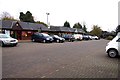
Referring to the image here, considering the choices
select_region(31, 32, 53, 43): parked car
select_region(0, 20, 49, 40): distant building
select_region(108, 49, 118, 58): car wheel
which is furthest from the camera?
select_region(0, 20, 49, 40): distant building

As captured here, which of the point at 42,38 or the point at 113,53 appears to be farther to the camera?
the point at 42,38

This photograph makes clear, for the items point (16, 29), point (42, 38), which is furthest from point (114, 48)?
point (16, 29)

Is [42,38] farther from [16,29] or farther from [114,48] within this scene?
[114,48]

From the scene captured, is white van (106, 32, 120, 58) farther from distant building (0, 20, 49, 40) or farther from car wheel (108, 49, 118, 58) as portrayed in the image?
distant building (0, 20, 49, 40)

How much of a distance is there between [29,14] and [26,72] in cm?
7720

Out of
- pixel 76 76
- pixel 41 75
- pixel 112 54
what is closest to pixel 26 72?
pixel 41 75

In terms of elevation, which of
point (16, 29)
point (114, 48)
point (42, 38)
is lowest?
point (114, 48)

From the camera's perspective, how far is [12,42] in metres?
23.1

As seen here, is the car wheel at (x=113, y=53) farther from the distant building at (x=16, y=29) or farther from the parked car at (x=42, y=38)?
the distant building at (x=16, y=29)

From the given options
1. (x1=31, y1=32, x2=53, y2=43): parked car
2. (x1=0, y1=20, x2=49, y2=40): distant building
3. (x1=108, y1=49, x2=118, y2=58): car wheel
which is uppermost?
(x1=0, y1=20, x2=49, y2=40): distant building

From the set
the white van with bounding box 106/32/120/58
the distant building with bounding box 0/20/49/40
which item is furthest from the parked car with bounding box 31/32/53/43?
the white van with bounding box 106/32/120/58

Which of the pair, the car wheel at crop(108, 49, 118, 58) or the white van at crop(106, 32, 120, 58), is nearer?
the white van at crop(106, 32, 120, 58)

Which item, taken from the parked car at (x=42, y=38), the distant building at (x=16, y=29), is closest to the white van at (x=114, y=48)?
the parked car at (x=42, y=38)

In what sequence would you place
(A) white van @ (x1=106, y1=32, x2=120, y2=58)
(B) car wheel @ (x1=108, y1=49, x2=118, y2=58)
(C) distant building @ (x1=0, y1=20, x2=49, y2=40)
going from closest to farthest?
(A) white van @ (x1=106, y1=32, x2=120, y2=58), (B) car wheel @ (x1=108, y1=49, x2=118, y2=58), (C) distant building @ (x1=0, y1=20, x2=49, y2=40)
